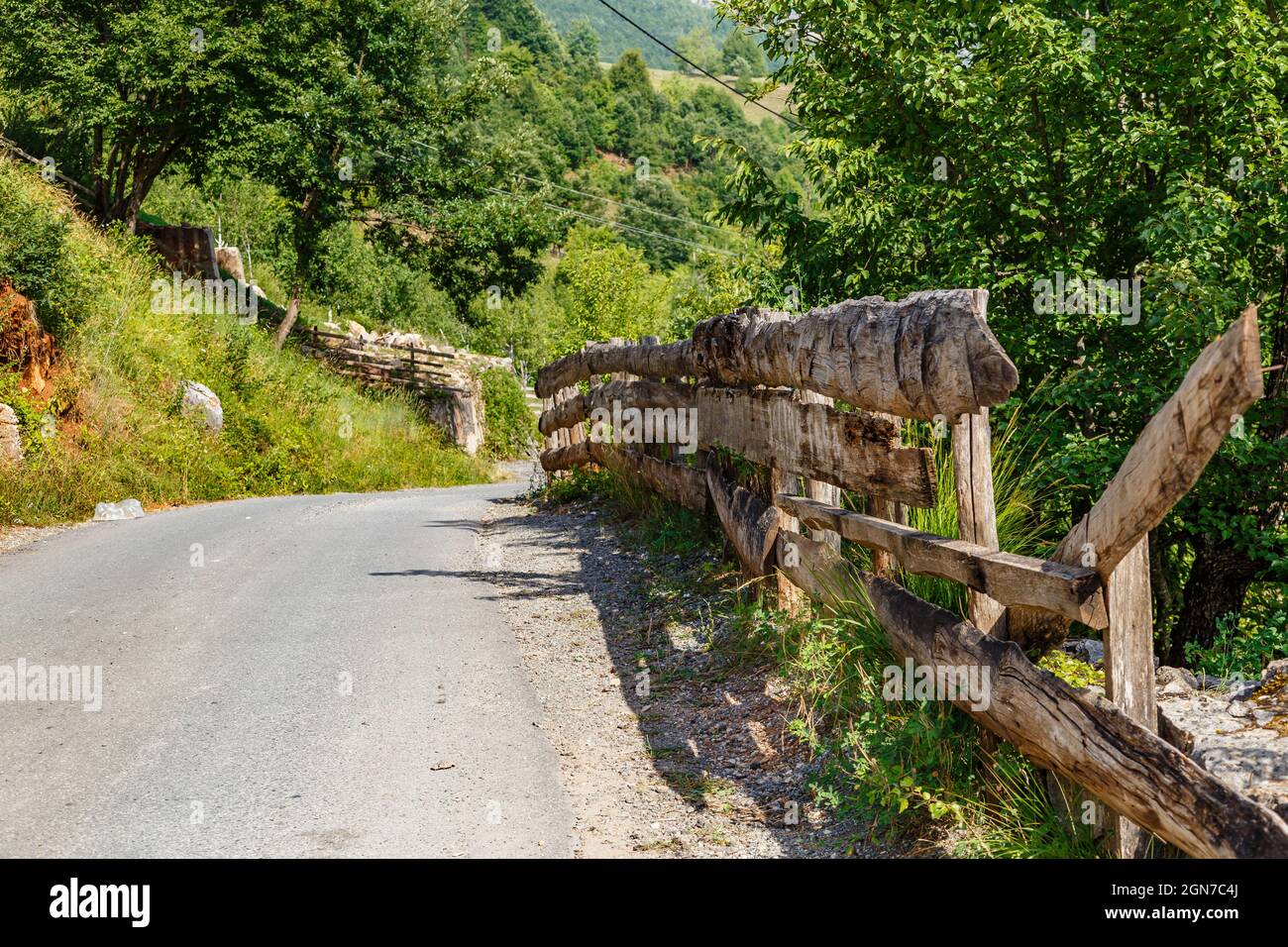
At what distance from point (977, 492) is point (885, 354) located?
2.29 feet

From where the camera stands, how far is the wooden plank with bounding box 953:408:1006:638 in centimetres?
408

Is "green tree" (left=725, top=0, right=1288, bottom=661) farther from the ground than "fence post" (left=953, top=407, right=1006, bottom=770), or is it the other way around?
"green tree" (left=725, top=0, right=1288, bottom=661)

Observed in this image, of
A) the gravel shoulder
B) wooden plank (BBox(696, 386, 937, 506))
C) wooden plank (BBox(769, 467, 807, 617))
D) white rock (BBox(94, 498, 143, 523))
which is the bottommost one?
the gravel shoulder

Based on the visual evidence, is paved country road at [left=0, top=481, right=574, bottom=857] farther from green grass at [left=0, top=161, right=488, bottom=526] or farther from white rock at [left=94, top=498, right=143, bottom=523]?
green grass at [left=0, top=161, right=488, bottom=526]

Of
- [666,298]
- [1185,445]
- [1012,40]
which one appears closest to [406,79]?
[666,298]

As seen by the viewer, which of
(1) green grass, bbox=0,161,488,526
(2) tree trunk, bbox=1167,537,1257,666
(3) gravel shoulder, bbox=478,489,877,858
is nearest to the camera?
(3) gravel shoulder, bbox=478,489,877,858

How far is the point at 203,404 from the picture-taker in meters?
19.2

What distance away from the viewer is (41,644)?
666 centimetres

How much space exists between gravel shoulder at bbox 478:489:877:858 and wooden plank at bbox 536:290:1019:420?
1.62m

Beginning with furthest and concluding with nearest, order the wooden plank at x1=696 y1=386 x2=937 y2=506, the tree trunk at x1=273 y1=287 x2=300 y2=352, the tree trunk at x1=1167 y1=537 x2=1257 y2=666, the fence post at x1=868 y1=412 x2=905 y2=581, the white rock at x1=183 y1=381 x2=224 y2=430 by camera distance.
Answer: the tree trunk at x1=273 y1=287 x2=300 y2=352 < the white rock at x1=183 y1=381 x2=224 y2=430 < the tree trunk at x1=1167 y1=537 x2=1257 y2=666 < the fence post at x1=868 y1=412 x2=905 y2=581 < the wooden plank at x1=696 y1=386 x2=937 y2=506

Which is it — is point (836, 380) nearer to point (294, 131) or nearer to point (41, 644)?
point (41, 644)

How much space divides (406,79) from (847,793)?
2886 cm

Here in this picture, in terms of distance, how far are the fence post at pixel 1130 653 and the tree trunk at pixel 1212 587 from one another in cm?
621

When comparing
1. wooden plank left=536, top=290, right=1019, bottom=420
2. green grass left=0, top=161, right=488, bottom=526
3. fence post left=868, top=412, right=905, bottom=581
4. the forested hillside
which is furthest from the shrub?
fence post left=868, top=412, right=905, bottom=581
